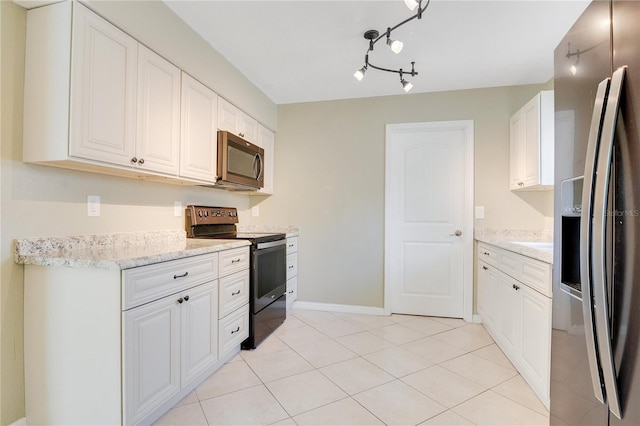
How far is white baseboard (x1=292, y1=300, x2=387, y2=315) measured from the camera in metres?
3.37

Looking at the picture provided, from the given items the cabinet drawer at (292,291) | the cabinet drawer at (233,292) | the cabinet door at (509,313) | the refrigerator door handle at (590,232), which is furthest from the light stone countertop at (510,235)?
the cabinet drawer at (233,292)

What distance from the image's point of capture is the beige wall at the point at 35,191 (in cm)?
142

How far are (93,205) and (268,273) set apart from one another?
4.68ft

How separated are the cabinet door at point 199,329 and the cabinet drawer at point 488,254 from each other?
2.27 meters

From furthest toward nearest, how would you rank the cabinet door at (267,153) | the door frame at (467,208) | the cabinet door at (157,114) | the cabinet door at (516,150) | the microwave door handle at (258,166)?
the cabinet door at (267,153), the door frame at (467,208), the microwave door handle at (258,166), the cabinet door at (516,150), the cabinet door at (157,114)


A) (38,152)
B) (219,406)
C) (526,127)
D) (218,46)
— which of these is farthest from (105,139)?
(526,127)

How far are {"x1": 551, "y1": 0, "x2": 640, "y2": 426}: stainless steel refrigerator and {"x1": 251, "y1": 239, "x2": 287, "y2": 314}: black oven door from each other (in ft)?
6.56

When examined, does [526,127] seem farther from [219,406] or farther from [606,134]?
[219,406]

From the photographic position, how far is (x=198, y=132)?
2.29m

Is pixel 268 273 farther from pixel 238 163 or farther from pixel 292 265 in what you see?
pixel 238 163

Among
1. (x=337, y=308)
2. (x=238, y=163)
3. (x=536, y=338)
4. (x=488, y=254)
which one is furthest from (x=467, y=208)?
(x=238, y=163)

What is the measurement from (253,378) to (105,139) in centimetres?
171

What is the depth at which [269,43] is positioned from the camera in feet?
7.75

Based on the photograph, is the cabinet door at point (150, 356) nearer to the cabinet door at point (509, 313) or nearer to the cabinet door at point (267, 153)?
the cabinet door at point (267, 153)
